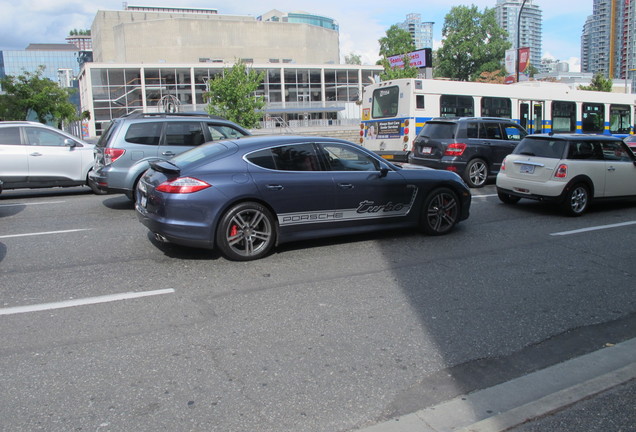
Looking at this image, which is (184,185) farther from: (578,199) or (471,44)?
(471,44)

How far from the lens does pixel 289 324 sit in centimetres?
479

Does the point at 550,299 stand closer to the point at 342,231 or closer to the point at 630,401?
the point at 630,401

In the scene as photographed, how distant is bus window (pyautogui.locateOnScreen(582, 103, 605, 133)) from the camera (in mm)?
20916

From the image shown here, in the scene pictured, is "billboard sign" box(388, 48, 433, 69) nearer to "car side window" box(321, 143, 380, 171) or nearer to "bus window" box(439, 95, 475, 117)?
"bus window" box(439, 95, 475, 117)

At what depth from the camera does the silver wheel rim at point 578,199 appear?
32.8 feet

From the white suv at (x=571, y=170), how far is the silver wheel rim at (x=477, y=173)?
3.22 meters

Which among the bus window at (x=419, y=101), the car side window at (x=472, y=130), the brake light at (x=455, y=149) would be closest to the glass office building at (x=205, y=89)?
the bus window at (x=419, y=101)

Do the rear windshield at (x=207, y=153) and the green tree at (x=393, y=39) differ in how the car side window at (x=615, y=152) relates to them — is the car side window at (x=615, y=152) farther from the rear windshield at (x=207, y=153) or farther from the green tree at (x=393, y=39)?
the green tree at (x=393, y=39)

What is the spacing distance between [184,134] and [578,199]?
7.72 m

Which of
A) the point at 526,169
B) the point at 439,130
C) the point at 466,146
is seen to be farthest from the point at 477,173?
the point at 526,169

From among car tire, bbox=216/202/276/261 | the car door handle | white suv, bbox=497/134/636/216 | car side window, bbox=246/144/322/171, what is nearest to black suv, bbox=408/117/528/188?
white suv, bbox=497/134/636/216

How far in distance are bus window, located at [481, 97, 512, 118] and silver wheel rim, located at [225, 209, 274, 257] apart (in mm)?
13156

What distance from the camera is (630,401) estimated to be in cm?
352

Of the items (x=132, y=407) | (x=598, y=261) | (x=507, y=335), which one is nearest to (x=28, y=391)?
(x=132, y=407)
